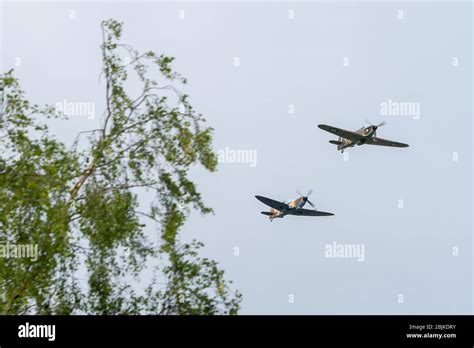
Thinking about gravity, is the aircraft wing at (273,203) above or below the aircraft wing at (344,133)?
below

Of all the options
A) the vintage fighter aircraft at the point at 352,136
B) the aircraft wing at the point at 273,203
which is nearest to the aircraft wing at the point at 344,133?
the vintage fighter aircraft at the point at 352,136

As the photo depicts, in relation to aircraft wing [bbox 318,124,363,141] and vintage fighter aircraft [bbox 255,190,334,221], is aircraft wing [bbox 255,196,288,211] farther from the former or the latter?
aircraft wing [bbox 318,124,363,141]

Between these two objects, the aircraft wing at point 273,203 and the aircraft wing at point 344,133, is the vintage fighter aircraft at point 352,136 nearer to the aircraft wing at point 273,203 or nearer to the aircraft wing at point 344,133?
the aircraft wing at point 344,133

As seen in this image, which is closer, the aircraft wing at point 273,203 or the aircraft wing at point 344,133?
the aircraft wing at point 273,203

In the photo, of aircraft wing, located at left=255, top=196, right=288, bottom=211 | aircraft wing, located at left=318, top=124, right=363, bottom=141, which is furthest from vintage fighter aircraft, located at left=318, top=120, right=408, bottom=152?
aircraft wing, located at left=255, top=196, right=288, bottom=211

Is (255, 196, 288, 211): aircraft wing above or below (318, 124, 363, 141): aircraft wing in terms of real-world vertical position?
below

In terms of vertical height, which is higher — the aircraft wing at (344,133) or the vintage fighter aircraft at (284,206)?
the aircraft wing at (344,133)

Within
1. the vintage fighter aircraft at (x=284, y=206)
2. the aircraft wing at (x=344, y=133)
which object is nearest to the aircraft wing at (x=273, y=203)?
the vintage fighter aircraft at (x=284, y=206)

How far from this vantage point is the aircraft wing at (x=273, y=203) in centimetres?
5126

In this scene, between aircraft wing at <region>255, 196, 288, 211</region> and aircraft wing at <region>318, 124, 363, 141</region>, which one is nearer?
aircraft wing at <region>255, 196, 288, 211</region>

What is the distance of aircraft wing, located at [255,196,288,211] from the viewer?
51263 mm
